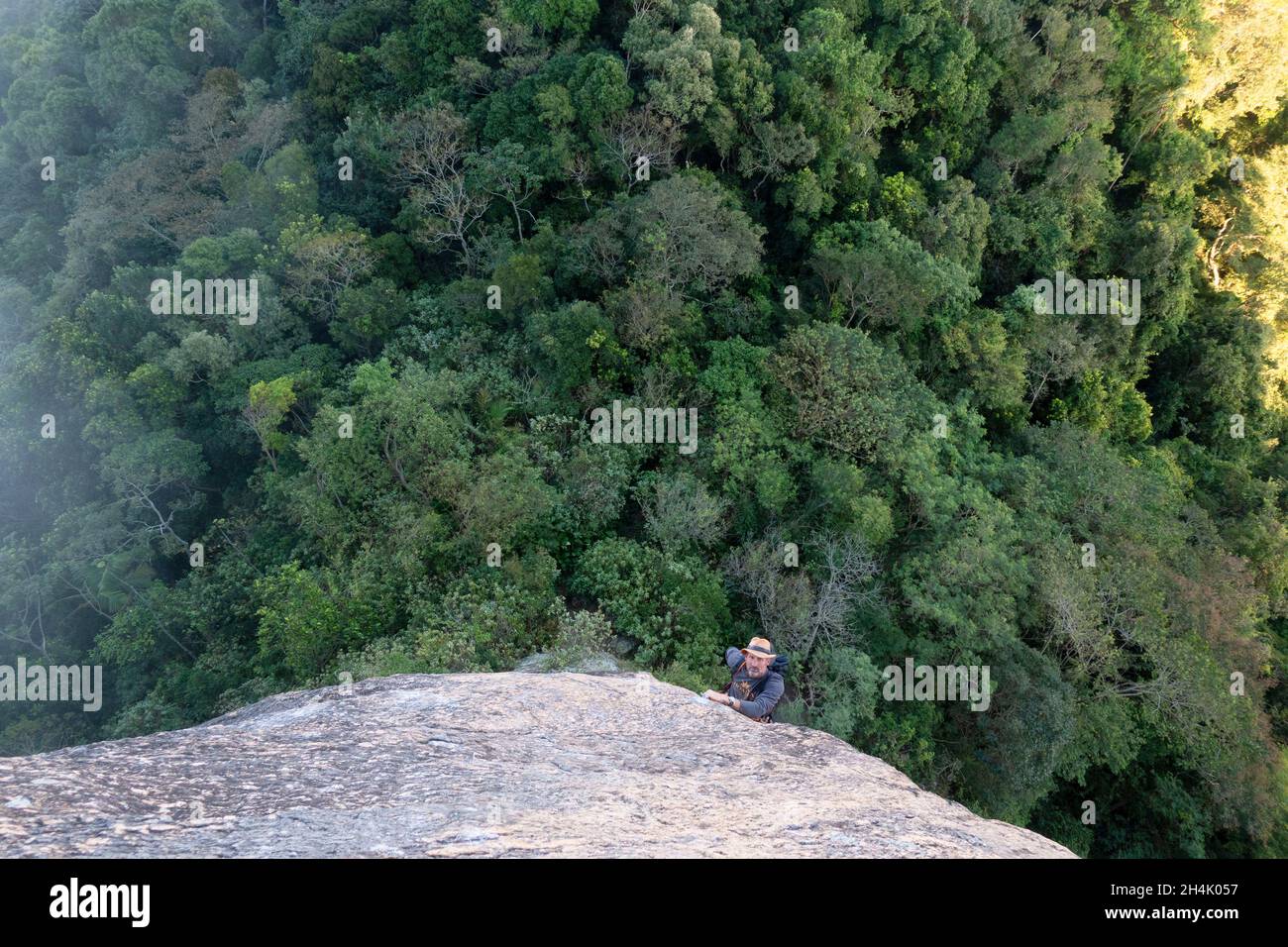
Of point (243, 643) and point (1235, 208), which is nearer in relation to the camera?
point (243, 643)

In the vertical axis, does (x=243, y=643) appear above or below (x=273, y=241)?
below

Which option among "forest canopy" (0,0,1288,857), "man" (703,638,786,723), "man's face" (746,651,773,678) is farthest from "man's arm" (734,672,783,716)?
"forest canopy" (0,0,1288,857)

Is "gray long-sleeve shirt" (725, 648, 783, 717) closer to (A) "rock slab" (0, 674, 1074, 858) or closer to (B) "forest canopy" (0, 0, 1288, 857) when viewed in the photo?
(A) "rock slab" (0, 674, 1074, 858)

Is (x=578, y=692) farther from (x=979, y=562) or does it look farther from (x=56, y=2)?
(x=56, y=2)

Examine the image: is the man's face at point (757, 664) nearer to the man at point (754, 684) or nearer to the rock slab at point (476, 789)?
the man at point (754, 684)

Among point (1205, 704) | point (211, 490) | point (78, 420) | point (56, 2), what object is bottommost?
point (1205, 704)

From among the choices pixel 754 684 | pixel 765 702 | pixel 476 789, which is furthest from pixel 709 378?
pixel 476 789

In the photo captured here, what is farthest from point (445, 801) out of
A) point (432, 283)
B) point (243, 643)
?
point (432, 283)
